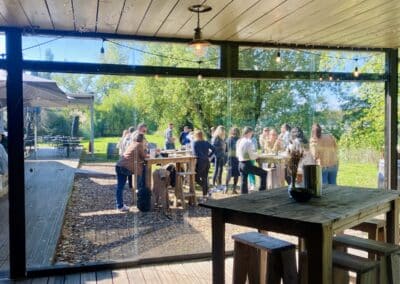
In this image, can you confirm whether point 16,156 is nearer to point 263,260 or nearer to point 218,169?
point 218,169

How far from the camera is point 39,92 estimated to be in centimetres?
362

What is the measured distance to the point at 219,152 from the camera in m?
4.06

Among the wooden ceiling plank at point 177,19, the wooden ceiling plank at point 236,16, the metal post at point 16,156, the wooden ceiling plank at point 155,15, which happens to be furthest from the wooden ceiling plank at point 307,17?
the metal post at point 16,156

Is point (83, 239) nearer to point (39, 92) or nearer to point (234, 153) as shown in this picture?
point (39, 92)

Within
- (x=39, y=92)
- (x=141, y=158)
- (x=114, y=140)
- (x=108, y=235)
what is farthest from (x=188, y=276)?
(x=39, y=92)

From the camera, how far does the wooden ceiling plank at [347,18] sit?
2906mm

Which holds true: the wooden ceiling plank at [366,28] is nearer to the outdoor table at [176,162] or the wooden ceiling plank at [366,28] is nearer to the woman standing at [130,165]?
the outdoor table at [176,162]

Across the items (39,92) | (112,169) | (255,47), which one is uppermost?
(255,47)

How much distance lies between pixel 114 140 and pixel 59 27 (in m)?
1.07

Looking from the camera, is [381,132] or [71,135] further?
[381,132]

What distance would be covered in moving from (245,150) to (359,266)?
5.85 feet

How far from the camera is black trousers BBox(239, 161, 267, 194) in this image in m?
4.06

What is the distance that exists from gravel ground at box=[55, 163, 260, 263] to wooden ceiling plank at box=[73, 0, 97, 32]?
1209 millimetres

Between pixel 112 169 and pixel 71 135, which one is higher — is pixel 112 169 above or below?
below
